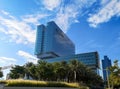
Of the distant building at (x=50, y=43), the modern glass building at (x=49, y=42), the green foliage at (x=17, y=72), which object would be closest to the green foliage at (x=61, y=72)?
the green foliage at (x=17, y=72)

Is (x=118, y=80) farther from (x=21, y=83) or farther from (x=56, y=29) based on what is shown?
(x=56, y=29)

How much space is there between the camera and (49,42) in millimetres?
162625

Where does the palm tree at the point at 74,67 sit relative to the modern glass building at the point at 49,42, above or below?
below

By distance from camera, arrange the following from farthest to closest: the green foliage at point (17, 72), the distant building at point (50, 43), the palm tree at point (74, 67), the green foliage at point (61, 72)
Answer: the distant building at point (50, 43) < the green foliage at point (17, 72) < the palm tree at point (74, 67) < the green foliage at point (61, 72)

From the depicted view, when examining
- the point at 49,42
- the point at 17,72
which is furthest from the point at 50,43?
the point at 17,72

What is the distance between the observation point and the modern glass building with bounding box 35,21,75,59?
530ft

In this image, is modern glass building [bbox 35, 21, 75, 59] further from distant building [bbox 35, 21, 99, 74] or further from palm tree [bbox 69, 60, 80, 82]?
palm tree [bbox 69, 60, 80, 82]

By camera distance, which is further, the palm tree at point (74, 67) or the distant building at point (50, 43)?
the distant building at point (50, 43)

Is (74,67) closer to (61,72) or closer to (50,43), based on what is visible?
(61,72)

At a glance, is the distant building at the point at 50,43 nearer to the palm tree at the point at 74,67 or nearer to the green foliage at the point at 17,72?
the palm tree at the point at 74,67

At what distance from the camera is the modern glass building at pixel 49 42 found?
16162 centimetres

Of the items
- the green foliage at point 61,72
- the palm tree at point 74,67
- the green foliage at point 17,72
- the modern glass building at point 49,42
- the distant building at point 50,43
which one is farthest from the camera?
the modern glass building at point 49,42

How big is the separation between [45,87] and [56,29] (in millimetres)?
141362

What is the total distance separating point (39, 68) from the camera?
59.5 m
